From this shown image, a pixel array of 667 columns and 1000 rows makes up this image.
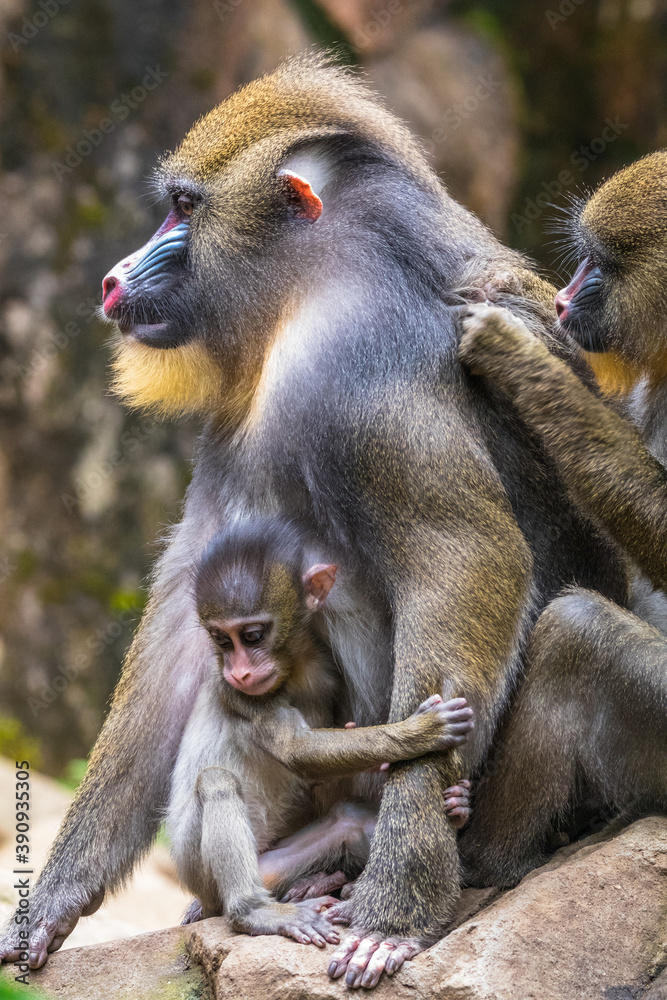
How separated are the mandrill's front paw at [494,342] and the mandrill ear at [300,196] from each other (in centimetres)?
69

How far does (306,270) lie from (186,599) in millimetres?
1469

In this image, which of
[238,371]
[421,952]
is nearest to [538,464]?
[238,371]

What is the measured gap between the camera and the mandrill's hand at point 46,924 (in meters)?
4.25

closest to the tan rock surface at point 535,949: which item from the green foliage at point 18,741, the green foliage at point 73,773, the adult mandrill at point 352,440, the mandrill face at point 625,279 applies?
the adult mandrill at point 352,440

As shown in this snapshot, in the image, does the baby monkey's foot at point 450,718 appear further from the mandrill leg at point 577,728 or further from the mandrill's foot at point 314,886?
the mandrill's foot at point 314,886

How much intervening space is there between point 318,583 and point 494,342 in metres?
1.08

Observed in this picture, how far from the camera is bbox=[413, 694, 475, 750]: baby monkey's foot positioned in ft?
11.9

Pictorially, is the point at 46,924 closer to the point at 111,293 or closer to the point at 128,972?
the point at 128,972

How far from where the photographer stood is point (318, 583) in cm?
397

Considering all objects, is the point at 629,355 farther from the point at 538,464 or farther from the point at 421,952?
the point at 421,952

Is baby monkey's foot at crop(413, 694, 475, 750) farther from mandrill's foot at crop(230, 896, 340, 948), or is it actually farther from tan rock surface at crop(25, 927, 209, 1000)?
tan rock surface at crop(25, 927, 209, 1000)

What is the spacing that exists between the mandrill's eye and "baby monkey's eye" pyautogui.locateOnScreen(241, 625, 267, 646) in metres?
1.60

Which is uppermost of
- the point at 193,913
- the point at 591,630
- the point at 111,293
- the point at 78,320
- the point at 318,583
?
the point at 78,320

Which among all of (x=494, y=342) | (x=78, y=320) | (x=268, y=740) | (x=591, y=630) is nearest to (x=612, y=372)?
(x=494, y=342)
